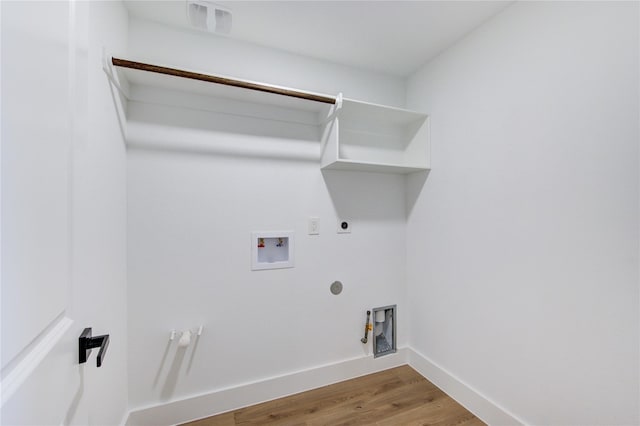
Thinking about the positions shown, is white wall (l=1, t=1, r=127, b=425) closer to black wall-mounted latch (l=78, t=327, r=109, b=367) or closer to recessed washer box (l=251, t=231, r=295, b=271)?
black wall-mounted latch (l=78, t=327, r=109, b=367)

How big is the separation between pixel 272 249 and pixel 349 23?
1.49 meters

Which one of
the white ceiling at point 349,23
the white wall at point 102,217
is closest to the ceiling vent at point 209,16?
the white ceiling at point 349,23

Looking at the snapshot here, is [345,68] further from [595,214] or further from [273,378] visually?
[273,378]

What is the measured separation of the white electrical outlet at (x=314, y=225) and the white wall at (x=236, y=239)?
4 cm

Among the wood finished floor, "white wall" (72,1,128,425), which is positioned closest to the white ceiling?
"white wall" (72,1,128,425)

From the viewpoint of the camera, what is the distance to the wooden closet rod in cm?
117

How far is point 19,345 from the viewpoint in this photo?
0.40 meters

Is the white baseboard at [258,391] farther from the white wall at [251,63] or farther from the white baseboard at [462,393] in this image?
the white wall at [251,63]

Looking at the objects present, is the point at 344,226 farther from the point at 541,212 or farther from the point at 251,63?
the point at 251,63

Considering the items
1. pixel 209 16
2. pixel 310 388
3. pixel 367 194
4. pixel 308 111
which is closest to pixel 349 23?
pixel 308 111

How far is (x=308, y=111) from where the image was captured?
1800 millimetres

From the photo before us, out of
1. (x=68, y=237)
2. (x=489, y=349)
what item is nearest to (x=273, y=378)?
(x=489, y=349)

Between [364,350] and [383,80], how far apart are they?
219 centimetres

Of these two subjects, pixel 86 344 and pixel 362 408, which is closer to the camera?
pixel 86 344
